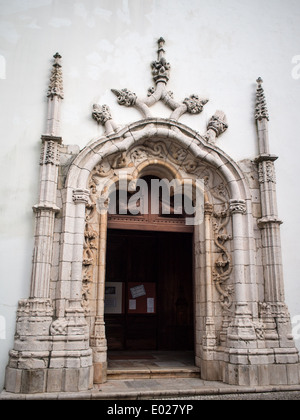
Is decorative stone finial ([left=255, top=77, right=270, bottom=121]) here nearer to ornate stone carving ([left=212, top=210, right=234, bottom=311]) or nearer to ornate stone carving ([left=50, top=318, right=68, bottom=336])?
ornate stone carving ([left=212, top=210, right=234, bottom=311])

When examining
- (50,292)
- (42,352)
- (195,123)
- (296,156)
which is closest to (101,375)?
(42,352)

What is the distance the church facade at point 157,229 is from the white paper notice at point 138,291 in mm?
2120

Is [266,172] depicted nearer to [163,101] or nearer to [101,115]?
[163,101]

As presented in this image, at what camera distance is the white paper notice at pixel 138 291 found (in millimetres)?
8508

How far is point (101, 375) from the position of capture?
5570 mm

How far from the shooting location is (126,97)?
6.60 m

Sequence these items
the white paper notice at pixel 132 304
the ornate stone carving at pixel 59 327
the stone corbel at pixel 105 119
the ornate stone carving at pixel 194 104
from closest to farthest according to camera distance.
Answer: the ornate stone carving at pixel 59 327
the stone corbel at pixel 105 119
the ornate stone carving at pixel 194 104
the white paper notice at pixel 132 304

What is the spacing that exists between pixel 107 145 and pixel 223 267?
2.74m

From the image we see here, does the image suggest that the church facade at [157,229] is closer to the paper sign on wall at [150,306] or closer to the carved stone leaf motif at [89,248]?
the carved stone leaf motif at [89,248]

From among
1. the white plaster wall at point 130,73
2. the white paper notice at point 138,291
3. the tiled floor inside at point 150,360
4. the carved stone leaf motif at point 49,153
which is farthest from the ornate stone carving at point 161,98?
the tiled floor inside at point 150,360

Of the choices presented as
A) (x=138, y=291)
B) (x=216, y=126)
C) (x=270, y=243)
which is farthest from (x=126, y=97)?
(x=138, y=291)

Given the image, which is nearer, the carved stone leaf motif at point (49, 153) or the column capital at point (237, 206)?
the carved stone leaf motif at point (49, 153)

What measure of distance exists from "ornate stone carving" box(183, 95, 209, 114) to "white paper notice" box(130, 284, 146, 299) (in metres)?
3.95

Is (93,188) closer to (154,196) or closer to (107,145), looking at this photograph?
(107,145)
